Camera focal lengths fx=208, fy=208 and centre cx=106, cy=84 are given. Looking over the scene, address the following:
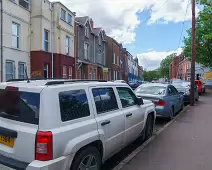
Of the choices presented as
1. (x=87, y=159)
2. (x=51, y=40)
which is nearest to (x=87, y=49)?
(x=51, y=40)

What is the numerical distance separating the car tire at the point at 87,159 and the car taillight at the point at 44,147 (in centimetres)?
45

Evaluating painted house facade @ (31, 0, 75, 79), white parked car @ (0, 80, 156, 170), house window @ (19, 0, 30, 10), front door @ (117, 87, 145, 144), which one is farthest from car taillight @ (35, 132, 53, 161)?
house window @ (19, 0, 30, 10)

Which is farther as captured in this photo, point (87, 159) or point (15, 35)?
point (15, 35)

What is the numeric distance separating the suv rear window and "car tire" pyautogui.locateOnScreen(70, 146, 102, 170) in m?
0.80

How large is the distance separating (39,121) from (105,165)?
7.33ft

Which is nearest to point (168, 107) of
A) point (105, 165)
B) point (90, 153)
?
point (105, 165)

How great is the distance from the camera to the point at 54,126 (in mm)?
2719

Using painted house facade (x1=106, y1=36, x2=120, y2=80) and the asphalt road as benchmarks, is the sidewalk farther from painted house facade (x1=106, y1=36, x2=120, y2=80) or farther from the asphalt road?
painted house facade (x1=106, y1=36, x2=120, y2=80)

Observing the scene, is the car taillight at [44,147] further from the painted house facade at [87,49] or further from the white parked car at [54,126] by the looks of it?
the painted house facade at [87,49]

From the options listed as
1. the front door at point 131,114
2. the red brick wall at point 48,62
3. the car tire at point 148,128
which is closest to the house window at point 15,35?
the red brick wall at point 48,62

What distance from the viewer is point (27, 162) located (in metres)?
2.73

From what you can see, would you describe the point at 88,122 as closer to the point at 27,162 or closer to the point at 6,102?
the point at 27,162

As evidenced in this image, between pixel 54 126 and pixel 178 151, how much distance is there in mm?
3361

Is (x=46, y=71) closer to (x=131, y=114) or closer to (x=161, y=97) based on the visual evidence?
(x=161, y=97)
